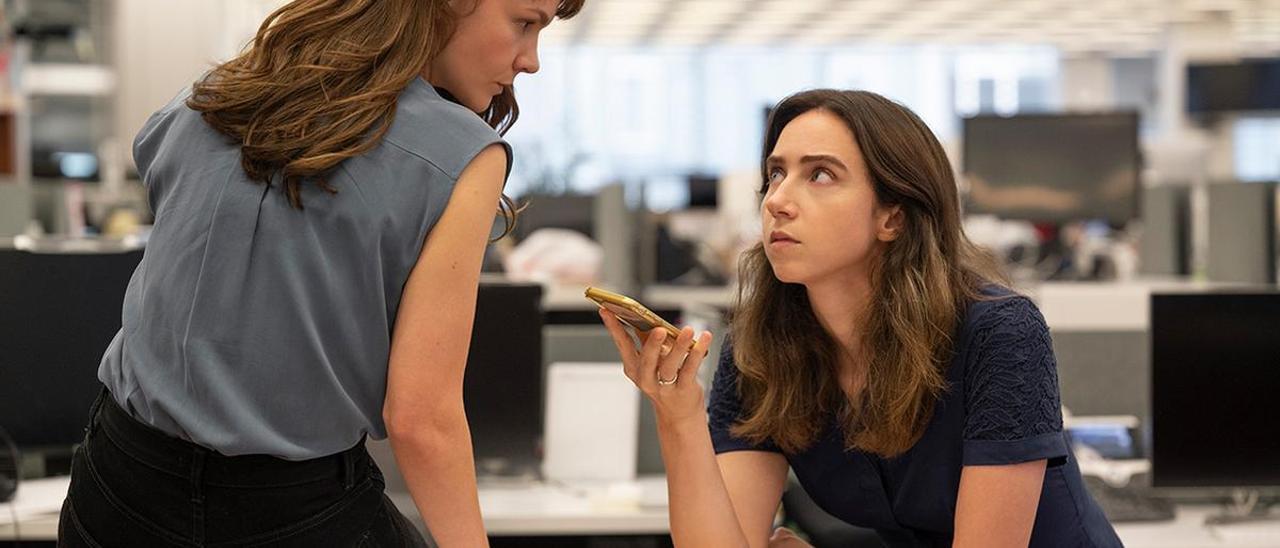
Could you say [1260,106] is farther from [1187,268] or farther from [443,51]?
[443,51]

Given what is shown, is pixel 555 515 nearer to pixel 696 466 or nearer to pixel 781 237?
pixel 696 466

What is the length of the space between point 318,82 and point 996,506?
0.85 meters

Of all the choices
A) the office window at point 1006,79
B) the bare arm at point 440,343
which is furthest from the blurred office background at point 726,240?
the office window at point 1006,79

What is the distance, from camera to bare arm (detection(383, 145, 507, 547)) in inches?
44.9

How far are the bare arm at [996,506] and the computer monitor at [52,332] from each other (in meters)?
1.57

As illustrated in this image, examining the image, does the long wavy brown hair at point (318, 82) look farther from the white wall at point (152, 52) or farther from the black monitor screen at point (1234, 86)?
the black monitor screen at point (1234, 86)

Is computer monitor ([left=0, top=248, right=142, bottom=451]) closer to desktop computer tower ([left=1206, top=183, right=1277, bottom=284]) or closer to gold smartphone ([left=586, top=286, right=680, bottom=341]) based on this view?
gold smartphone ([left=586, top=286, right=680, bottom=341])

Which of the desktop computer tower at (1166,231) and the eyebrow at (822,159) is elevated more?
the eyebrow at (822,159)

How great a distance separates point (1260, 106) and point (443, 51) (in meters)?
12.3

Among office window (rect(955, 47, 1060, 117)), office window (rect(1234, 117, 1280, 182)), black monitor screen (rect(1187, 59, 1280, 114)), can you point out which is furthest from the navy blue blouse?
office window (rect(955, 47, 1060, 117))

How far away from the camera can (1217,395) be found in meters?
2.26

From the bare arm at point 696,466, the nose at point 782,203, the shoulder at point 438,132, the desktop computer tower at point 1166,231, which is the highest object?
the shoulder at point 438,132

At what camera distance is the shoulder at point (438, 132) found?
3.71ft

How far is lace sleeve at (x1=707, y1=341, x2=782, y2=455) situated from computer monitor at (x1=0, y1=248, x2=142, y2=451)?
1179 millimetres
